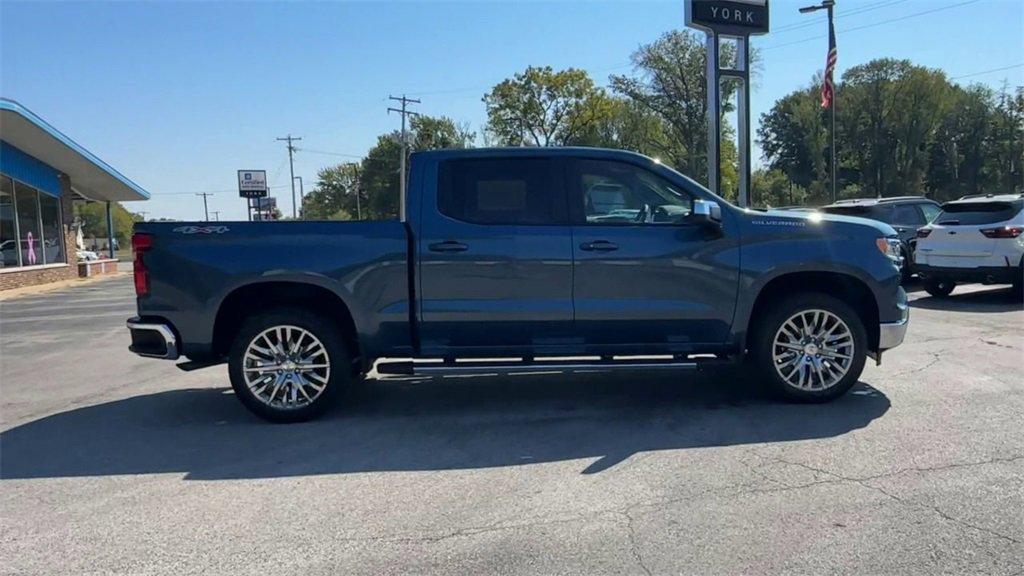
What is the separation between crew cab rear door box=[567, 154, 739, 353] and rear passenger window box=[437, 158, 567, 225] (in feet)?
0.57

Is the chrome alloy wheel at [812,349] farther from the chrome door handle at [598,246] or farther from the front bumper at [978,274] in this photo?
the front bumper at [978,274]

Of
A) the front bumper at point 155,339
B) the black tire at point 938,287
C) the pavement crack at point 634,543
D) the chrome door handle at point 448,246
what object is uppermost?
the chrome door handle at point 448,246

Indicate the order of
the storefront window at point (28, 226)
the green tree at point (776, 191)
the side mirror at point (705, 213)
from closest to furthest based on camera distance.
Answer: the side mirror at point (705, 213), the storefront window at point (28, 226), the green tree at point (776, 191)

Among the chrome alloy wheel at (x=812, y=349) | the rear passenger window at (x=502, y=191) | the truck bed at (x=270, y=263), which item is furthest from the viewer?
the chrome alloy wheel at (x=812, y=349)

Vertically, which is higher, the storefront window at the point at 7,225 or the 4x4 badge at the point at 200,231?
the storefront window at the point at 7,225

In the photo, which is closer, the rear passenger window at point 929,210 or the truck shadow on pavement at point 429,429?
the truck shadow on pavement at point 429,429

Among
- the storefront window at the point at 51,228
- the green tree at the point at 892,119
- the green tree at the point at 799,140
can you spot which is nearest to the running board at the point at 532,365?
the storefront window at the point at 51,228

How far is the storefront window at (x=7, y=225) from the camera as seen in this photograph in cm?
2258

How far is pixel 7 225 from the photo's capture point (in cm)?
2280

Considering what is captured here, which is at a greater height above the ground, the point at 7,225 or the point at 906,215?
the point at 7,225

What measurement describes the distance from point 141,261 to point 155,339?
61 centimetres

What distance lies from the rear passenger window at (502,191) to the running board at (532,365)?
43.8 inches

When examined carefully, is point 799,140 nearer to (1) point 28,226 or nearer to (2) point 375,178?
(2) point 375,178

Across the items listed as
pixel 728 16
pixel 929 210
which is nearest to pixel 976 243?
pixel 929 210
